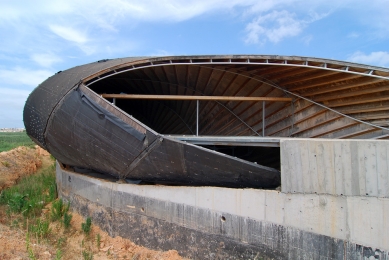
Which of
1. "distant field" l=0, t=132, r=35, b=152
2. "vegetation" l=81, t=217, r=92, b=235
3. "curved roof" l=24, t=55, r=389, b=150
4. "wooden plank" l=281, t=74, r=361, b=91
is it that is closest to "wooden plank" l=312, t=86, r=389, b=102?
"curved roof" l=24, t=55, r=389, b=150

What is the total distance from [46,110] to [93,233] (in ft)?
12.0

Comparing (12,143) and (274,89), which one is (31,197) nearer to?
(274,89)

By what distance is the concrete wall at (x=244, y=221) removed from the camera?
185 inches

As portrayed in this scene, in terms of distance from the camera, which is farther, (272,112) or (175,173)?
(272,112)

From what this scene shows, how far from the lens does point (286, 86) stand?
29.8 feet

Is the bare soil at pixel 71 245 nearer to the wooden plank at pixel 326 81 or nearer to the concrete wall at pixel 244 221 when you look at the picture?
the concrete wall at pixel 244 221

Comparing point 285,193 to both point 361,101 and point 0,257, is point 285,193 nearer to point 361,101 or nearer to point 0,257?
point 361,101

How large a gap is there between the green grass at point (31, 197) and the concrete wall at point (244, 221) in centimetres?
269

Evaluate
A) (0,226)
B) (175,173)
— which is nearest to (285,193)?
(175,173)

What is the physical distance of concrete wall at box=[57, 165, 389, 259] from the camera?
4.69 metres

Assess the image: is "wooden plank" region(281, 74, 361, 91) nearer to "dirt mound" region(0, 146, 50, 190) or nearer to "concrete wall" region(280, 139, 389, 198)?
"concrete wall" region(280, 139, 389, 198)

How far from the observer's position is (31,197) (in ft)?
33.1

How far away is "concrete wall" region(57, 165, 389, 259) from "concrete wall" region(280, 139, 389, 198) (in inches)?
6.5

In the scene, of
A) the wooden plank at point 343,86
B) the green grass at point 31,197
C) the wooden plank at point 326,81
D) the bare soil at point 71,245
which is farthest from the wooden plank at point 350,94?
the green grass at point 31,197
